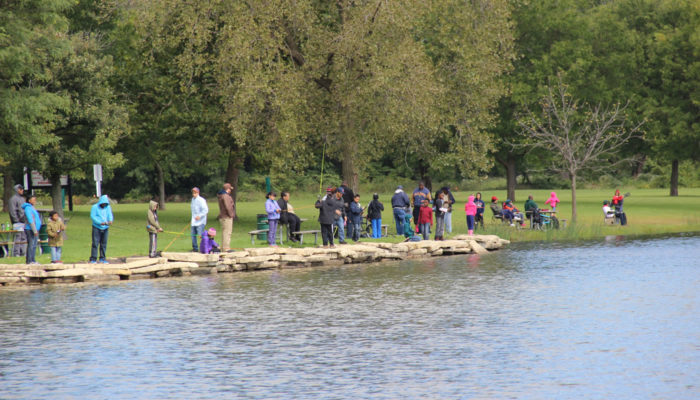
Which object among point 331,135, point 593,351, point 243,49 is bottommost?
point 593,351

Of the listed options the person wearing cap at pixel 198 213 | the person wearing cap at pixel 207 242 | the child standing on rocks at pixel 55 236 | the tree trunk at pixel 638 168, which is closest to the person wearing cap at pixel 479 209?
the person wearing cap at pixel 198 213

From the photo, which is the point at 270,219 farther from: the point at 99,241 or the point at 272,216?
the point at 99,241

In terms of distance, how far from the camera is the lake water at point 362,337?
1123 centimetres

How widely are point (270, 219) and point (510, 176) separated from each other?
3528cm

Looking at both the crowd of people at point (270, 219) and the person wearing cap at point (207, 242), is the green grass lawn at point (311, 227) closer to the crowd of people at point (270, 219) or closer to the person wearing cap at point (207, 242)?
the crowd of people at point (270, 219)

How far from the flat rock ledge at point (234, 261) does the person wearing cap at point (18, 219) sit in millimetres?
3614

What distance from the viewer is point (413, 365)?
12.3 meters

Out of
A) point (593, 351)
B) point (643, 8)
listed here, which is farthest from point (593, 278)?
point (643, 8)

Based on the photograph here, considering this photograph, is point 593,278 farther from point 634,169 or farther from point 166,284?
point 634,169

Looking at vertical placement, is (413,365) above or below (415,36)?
below

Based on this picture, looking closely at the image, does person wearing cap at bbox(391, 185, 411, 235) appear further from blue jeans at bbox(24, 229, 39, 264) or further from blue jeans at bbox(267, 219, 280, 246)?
blue jeans at bbox(24, 229, 39, 264)

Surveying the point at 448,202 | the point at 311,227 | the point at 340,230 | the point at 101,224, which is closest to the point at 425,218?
the point at 448,202

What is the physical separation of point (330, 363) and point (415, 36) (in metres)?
27.5

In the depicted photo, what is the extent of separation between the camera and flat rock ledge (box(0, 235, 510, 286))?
73.2 ft
